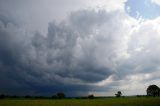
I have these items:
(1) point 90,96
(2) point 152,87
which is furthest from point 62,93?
(2) point 152,87

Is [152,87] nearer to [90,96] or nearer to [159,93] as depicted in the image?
[159,93]

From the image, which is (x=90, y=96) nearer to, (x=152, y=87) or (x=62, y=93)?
(x=62, y=93)

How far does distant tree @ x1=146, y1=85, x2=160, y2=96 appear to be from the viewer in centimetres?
17200

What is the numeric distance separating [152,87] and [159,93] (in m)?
6.06

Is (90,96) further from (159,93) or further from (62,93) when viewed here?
(159,93)

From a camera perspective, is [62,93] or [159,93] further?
[62,93]

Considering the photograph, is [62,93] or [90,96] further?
[62,93]

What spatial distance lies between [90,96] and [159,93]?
4310 cm

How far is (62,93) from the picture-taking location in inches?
7505

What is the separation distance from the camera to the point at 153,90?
570ft

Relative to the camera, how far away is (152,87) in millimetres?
174750

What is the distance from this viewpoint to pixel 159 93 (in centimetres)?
17088

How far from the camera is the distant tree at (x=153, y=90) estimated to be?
172 meters

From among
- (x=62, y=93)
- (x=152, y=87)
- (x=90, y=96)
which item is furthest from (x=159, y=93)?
(x=62, y=93)
